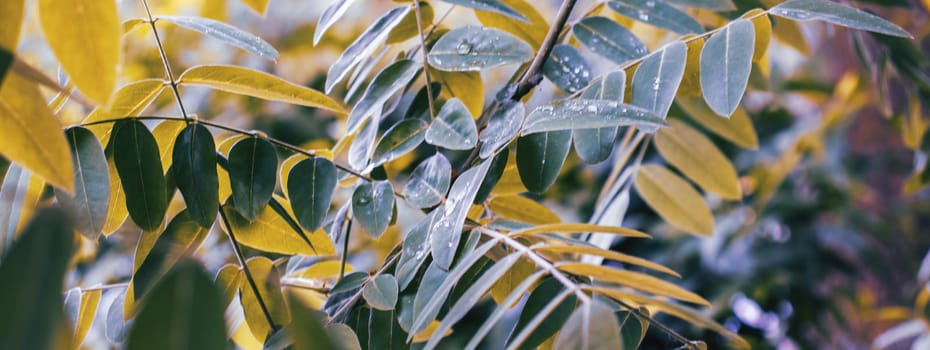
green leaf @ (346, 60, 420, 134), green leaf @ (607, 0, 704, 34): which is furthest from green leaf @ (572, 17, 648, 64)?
green leaf @ (346, 60, 420, 134)

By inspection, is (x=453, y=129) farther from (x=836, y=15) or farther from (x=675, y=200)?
(x=675, y=200)

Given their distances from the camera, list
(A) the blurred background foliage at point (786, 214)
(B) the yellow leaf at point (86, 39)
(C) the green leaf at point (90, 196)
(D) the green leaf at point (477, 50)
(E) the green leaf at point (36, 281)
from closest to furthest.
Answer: (E) the green leaf at point (36, 281) < (B) the yellow leaf at point (86, 39) < (C) the green leaf at point (90, 196) < (D) the green leaf at point (477, 50) < (A) the blurred background foliage at point (786, 214)

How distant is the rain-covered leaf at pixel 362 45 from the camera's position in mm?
519

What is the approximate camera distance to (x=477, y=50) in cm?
51

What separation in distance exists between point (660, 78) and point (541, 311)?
0.17 meters

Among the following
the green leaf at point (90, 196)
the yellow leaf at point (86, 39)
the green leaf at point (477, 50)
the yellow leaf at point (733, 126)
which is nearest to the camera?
the yellow leaf at point (86, 39)

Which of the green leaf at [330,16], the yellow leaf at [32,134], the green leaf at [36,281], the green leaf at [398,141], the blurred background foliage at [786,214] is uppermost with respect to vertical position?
the green leaf at [36,281]

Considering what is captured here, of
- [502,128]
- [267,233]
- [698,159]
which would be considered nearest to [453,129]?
[502,128]

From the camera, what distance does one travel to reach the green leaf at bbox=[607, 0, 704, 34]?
560mm

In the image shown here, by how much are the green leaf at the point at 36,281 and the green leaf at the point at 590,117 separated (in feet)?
0.75

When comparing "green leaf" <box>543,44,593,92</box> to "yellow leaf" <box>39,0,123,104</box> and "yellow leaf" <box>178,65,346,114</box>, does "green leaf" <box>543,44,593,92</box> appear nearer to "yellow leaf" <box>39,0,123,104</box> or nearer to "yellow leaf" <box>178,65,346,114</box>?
"yellow leaf" <box>178,65,346,114</box>

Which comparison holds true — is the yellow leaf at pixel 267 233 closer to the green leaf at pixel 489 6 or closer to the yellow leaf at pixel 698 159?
the green leaf at pixel 489 6

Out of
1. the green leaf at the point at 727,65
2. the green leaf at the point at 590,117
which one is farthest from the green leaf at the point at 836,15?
the green leaf at the point at 590,117

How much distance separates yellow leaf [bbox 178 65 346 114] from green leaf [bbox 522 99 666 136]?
0.42 ft
